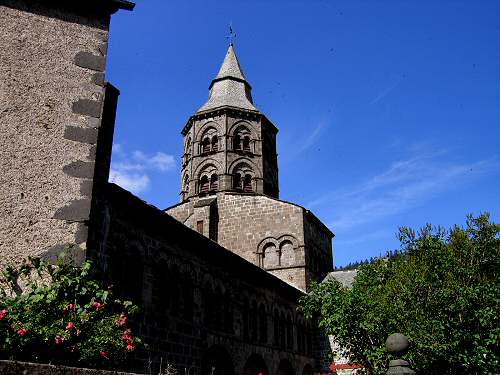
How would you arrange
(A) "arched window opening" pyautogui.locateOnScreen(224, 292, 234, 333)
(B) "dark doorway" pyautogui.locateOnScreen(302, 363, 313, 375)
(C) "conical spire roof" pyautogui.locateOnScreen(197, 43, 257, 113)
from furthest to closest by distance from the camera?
(C) "conical spire roof" pyautogui.locateOnScreen(197, 43, 257, 113) → (B) "dark doorway" pyautogui.locateOnScreen(302, 363, 313, 375) → (A) "arched window opening" pyautogui.locateOnScreen(224, 292, 234, 333)

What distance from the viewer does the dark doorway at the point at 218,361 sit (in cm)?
1487

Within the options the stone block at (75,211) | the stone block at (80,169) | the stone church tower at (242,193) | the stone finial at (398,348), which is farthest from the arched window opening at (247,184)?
the stone block at (75,211)

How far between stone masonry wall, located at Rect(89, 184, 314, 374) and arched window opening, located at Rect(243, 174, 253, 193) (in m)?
9.26

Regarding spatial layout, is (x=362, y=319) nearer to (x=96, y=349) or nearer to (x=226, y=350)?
(x=226, y=350)

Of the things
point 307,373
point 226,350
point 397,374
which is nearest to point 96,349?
point 397,374

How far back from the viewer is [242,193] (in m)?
27.8

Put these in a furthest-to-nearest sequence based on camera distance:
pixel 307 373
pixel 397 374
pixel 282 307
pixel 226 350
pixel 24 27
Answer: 1. pixel 307 373
2. pixel 282 307
3. pixel 226 350
4. pixel 24 27
5. pixel 397 374

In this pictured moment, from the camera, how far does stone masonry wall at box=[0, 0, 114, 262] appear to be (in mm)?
5105

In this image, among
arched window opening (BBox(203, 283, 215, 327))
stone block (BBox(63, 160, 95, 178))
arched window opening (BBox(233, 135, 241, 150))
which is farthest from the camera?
arched window opening (BBox(233, 135, 241, 150))

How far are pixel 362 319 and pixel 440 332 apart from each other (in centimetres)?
377

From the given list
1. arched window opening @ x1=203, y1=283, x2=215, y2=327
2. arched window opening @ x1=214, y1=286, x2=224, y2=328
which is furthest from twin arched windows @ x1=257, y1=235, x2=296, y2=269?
arched window opening @ x1=203, y1=283, x2=215, y2=327

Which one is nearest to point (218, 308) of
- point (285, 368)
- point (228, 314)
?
point (228, 314)

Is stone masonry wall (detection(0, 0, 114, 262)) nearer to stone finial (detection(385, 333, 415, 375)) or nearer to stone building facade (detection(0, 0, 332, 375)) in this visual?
stone building facade (detection(0, 0, 332, 375))

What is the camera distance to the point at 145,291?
12047mm
